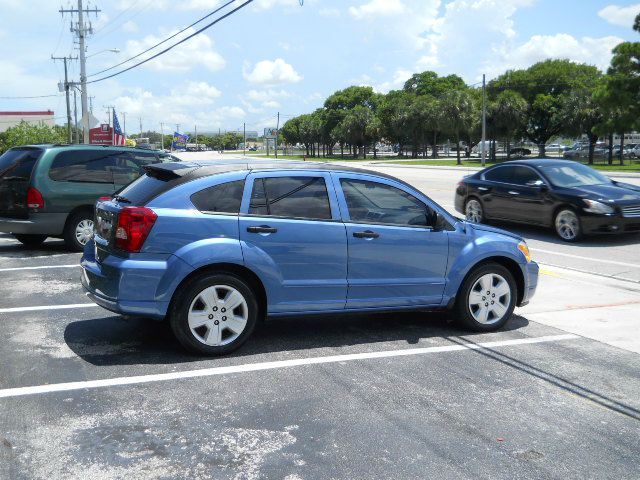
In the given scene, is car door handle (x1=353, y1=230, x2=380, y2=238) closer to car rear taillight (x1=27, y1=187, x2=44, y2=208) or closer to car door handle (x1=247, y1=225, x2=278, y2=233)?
car door handle (x1=247, y1=225, x2=278, y2=233)

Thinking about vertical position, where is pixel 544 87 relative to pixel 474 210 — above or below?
above

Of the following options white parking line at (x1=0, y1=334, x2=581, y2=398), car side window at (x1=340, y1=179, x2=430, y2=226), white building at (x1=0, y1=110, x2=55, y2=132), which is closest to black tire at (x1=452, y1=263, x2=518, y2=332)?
white parking line at (x1=0, y1=334, x2=581, y2=398)

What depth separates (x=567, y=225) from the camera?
12.2m

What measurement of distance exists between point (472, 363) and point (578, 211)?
7.46 metres

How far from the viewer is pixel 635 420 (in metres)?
4.39

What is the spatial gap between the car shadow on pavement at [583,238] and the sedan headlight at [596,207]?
0.64m

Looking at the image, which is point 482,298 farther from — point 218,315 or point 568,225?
point 568,225

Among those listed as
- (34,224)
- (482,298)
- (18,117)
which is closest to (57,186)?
(34,224)

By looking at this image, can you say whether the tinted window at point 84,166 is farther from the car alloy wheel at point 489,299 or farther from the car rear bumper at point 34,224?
the car alloy wheel at point 489,299

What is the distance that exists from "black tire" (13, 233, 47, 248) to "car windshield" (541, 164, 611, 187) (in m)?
9.55

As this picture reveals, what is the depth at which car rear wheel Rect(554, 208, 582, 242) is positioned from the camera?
1202cm

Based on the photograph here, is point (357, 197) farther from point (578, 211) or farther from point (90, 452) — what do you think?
point (578, 211)

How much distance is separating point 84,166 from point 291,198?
6476mm

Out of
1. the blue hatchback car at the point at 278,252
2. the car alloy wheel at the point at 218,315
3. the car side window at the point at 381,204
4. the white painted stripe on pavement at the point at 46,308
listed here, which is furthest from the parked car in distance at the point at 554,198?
the white painted stripe on pavement at the point at 46,308
